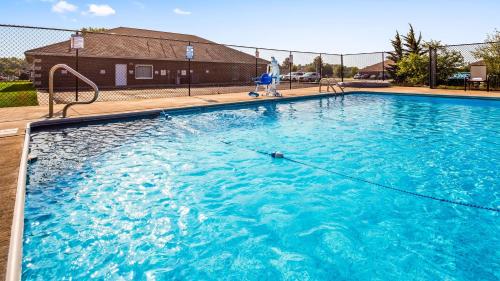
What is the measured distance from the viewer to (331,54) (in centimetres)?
2311

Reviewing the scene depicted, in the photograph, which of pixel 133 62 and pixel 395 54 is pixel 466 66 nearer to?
pixel 395 54

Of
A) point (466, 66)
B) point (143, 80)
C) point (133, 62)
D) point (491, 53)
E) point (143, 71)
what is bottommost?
point (466, 66)

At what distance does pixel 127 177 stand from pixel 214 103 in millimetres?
7537

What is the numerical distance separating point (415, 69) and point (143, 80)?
879 inches

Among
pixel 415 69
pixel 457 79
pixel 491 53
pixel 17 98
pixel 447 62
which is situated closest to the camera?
pixel 17 98

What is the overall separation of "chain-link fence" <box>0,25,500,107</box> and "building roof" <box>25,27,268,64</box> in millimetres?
66

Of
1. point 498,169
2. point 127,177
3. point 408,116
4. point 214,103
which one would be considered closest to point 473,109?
point 408,116

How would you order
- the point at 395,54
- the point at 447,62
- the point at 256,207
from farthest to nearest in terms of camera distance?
the point at 395,54, the point at 447,62, the point at 256,207

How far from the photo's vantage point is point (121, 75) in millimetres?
28516

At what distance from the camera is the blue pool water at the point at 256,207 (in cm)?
303

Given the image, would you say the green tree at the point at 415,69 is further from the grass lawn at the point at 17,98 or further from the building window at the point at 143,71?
the grass lawn at the point at 17,98

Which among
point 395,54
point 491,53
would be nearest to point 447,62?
point 491,53

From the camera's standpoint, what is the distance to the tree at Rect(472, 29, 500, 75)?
709 inches

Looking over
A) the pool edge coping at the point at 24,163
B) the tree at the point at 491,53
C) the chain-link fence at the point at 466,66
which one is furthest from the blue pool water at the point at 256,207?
the tree at the point at 491,53
